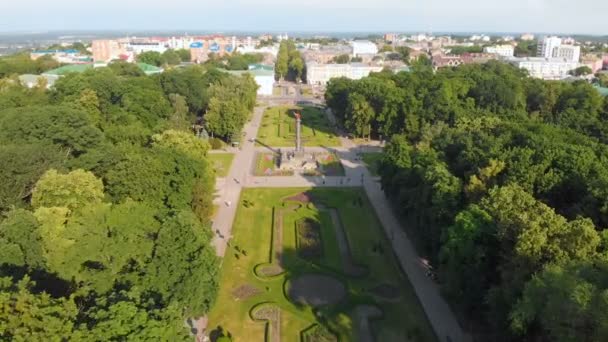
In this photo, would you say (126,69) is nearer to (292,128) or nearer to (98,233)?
(292,128)

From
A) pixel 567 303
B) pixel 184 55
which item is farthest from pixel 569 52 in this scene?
pixel 567 303

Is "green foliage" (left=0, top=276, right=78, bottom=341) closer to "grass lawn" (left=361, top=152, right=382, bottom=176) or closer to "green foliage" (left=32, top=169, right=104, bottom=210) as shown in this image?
"green foliage" (left=32, top=169, right=104, bottom=210)

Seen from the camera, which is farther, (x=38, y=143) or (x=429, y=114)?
(x=429, y=114)

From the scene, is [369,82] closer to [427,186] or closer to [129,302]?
[427,186]

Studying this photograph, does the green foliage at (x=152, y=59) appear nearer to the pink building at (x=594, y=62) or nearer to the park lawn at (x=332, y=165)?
the park lawn at (x=332, y=165)

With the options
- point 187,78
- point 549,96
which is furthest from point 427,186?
point 187,78
